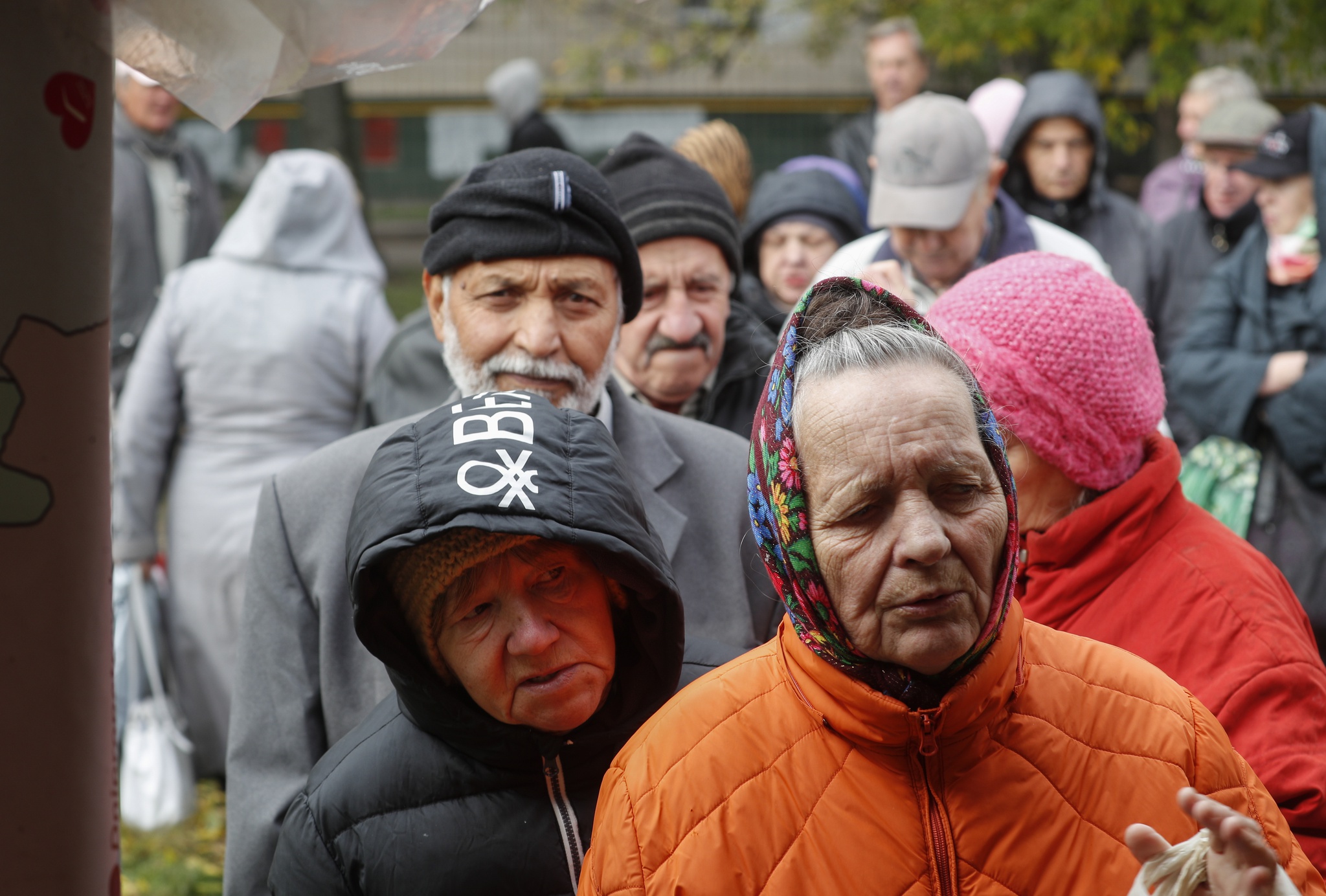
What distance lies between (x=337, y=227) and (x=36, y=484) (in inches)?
166

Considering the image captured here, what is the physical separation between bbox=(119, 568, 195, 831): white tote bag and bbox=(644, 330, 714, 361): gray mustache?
2871mm

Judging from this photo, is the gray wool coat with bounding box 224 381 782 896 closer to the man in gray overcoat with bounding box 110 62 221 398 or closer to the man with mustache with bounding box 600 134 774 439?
the man with mustache with bounding box 600 134 774 439

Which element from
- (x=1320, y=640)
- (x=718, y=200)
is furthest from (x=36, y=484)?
(x=1320, y=640)

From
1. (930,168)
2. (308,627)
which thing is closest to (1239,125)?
(930,168)

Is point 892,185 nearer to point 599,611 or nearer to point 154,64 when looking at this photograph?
→ point 599,611

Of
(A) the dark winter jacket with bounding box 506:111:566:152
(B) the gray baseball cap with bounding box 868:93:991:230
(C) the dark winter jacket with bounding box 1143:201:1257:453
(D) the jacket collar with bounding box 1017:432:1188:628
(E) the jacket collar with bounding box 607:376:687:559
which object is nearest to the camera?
(D) the jacket collar with bounding box 1017:432:1188:628

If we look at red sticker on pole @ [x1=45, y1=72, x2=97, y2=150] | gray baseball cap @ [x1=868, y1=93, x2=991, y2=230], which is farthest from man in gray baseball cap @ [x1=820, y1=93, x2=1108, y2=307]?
red sticker on pole @ [x1=45, y1=72, x2=97, y2=150]

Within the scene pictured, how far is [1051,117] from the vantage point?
5492mm

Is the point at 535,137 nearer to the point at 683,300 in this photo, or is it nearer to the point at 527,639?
the point at 683,300

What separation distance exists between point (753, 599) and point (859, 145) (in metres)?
5.05

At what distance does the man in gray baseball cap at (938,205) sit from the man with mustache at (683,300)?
1.54 ft

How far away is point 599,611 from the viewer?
1.99 meters

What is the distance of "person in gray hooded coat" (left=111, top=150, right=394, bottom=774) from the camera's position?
16.5ft

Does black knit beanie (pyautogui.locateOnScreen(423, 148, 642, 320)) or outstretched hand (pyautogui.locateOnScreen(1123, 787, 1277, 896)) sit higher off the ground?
black knit beanie (pyautogui.locateOnScreen(423, 148, 642, 320))
